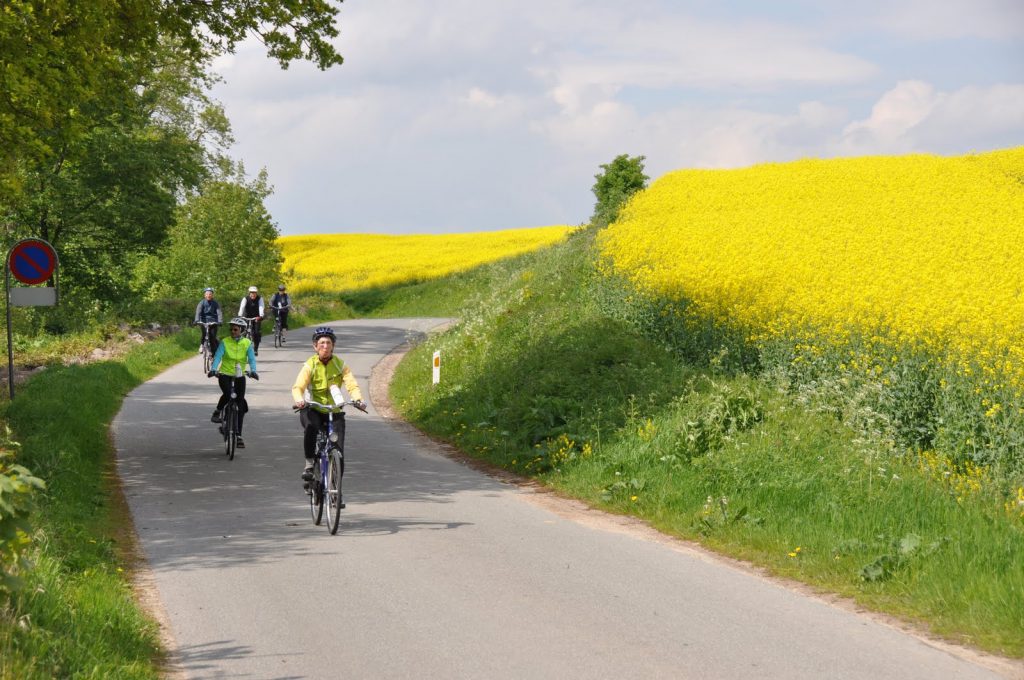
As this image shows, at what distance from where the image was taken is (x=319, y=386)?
1124 cm

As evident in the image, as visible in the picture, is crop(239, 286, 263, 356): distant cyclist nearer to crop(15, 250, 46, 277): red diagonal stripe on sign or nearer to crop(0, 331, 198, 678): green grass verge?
crop(0, 331, 198, 678): green grass verge

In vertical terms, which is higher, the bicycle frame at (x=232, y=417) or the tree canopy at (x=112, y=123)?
the tree canopy at (x=112, y=123)

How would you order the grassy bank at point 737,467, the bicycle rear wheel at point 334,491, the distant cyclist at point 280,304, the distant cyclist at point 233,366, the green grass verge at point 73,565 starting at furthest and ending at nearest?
the distant cyclist at point 280,304, the distant cyclist at point 233,366, the bicycle rear wheel at point 334,491, the grassy bank at point 737,467, the green grass verge at point 73,565

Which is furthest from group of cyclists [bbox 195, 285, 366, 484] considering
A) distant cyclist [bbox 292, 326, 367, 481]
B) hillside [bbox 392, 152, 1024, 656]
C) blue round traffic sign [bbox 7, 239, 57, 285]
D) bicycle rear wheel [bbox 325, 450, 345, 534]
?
hillside [bbox 392, 152, 1024, 656]

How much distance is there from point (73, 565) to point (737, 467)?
682 cm

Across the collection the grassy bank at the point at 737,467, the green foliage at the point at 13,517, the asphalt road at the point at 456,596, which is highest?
the green foliage at the point at 13,517

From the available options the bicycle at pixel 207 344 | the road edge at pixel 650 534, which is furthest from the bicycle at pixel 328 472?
the bicycle at pixel 207 344

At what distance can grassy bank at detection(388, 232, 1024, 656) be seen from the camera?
816 centimetres


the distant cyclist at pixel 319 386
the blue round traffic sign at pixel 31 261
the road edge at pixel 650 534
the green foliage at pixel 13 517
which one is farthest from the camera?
the blue round traffic sign at pixel 31 261

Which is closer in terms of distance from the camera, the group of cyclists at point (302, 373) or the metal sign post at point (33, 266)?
the group of cyclists at point (302, 373)

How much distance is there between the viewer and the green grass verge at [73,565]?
5.82 meters

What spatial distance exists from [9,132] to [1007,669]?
12.4 metres

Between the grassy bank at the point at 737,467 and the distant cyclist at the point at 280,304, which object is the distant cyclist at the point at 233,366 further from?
the distant cyclist at the point at 280,304

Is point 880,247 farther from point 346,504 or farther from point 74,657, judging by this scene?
point 74,657
